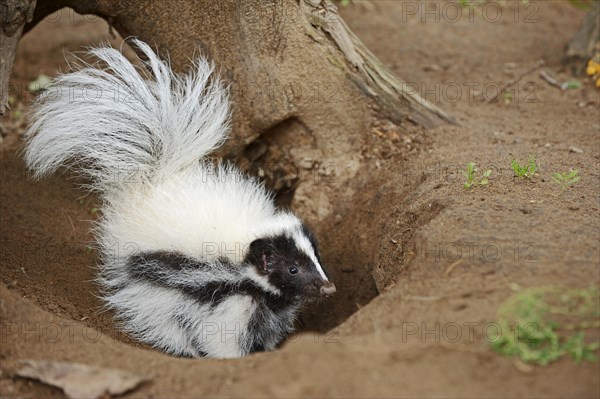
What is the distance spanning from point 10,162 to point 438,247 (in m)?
4.93

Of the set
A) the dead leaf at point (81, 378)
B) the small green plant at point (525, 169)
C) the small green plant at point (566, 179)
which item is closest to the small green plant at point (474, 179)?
the small green plant at point (525, 169)

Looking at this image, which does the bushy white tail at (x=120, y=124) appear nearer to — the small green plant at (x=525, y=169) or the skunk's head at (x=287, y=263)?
the skunk's head at (x=287, y=263)

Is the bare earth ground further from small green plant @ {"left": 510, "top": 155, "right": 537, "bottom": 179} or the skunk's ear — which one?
the skunk's ear

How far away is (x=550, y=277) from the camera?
15.3 ft

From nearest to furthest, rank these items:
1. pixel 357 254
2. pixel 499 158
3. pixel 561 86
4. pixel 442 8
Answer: pixel 499 158, pixel 357 254, pixel 561 86, pixel 442 8

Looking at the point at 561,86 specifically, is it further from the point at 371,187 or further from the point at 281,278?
the point at 281,278

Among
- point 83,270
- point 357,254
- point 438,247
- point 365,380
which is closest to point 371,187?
point 357,254

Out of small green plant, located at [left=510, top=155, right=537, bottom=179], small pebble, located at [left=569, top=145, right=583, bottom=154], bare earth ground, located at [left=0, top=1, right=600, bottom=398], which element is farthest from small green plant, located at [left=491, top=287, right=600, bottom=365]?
small pebble, located at [left=569, top=145, right=583, bottom=154]

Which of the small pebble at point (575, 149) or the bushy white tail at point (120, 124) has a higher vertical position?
the small pebble at point (575, 149)

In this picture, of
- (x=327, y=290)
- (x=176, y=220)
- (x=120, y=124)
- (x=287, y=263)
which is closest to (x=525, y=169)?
(x=327, y=290)

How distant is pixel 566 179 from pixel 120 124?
3.89 m

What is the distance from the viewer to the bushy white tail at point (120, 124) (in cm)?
662

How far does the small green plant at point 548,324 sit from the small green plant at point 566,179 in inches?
68.9

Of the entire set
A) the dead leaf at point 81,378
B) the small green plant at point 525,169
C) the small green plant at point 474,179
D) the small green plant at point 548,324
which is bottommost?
the dead leaf at point 81,378
